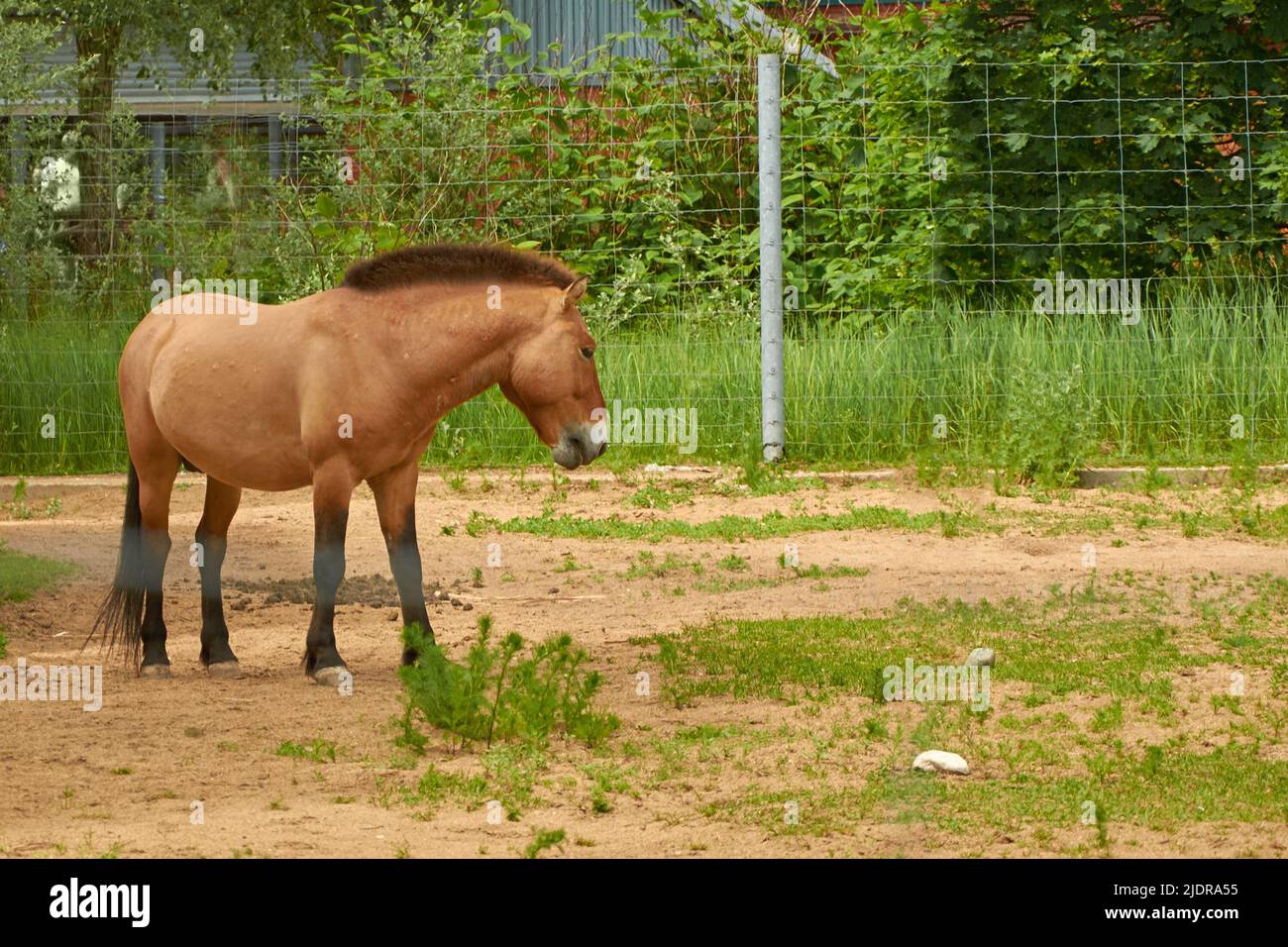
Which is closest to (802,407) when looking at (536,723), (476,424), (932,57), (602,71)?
(476,424)

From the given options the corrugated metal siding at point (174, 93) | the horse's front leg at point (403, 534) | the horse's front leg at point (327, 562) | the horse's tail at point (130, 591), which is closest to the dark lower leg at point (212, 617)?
the horse's tail at point (130, 591)

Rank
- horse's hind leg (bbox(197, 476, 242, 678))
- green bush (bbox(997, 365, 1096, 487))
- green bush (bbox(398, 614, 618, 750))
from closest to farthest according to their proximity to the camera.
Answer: green bush (bbox(398, 614, 618, 750)), horse's hind leg (bbox(197, 476, 242, 678)), green bush (bbox(997, 365, 1096, 487))

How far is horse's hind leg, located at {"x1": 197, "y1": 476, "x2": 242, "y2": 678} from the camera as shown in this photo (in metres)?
6.99

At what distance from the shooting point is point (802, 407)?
40.0 feet

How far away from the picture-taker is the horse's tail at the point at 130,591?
7.11 m

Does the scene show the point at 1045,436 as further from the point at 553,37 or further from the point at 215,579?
the point at 553,37

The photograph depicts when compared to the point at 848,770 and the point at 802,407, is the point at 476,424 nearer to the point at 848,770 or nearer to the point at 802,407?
the point at 802,407

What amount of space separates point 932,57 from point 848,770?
9385mm

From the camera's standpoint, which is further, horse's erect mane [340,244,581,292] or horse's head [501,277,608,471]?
horse's erect mane [340,244,581,292]

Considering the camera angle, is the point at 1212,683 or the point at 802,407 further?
the point at 802,407

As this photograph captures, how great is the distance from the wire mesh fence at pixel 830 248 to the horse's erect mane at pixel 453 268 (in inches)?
206

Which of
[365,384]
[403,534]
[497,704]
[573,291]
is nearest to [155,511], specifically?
[403,534]

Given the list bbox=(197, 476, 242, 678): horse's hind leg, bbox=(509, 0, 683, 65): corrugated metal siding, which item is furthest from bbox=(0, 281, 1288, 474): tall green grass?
bbox=(509, 0, 683, 65): corrugated metal siding

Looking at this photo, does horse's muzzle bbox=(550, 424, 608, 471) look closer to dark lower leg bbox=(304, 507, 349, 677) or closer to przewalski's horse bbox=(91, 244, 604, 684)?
przewalski's horse bbox=(91, 244, 604, 684)
